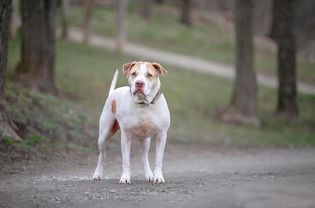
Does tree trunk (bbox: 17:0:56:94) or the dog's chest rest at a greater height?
tree trunk (bbox: 17:0:56:94)

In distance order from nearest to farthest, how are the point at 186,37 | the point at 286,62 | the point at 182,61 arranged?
the point at 286,62 < the point at 182,61 < the point at 186,37

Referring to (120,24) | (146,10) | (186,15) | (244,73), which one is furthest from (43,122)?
(186,15)

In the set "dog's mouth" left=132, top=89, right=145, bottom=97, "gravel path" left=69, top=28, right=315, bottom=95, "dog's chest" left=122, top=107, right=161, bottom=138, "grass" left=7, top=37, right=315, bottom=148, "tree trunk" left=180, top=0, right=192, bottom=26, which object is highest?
"tree trunk" left=180, top=0, right=192, bottom=26

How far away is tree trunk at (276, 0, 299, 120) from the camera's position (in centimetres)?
2381

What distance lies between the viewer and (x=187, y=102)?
77.5ft

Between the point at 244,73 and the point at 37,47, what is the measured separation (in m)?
7.15

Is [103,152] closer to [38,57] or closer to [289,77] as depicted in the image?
[38,57]

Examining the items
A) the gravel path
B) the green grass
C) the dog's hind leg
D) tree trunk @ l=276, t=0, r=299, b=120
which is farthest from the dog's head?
the green grass

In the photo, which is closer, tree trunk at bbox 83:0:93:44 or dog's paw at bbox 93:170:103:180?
dog's paw at bbox 93:170:103:180

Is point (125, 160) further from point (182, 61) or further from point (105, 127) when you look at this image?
point (182, 61)

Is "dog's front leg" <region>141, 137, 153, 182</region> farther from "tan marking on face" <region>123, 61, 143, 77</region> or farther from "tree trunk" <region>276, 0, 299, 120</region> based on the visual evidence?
"tree trunk" <region>276, 0, 299, 120</region>

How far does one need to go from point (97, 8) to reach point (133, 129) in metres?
39.3

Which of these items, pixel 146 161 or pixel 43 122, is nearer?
pixel 146 161

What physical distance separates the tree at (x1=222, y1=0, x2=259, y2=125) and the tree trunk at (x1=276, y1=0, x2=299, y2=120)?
6.22ft
